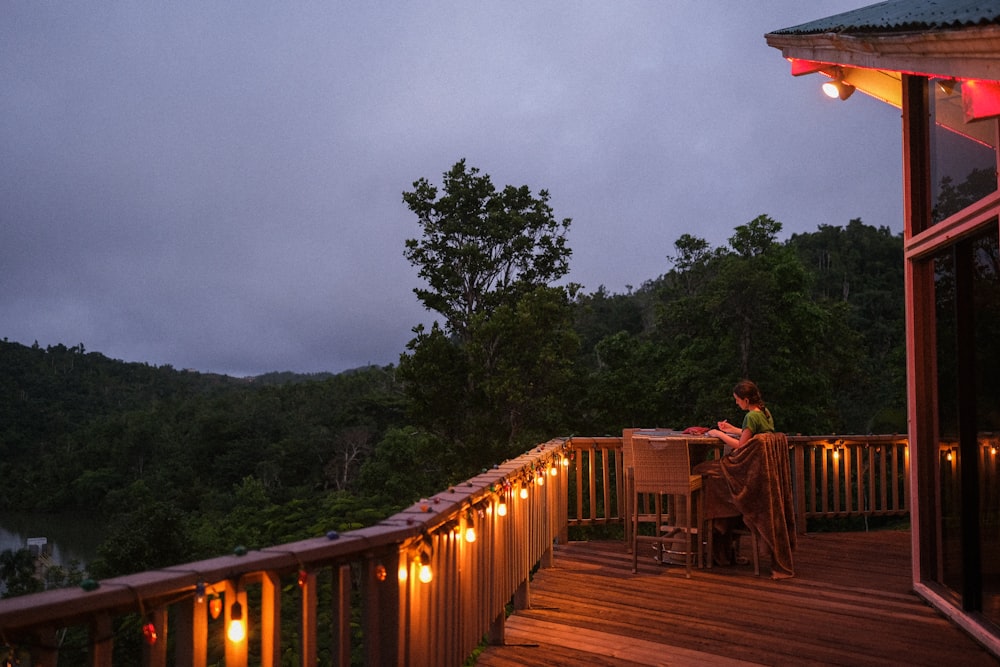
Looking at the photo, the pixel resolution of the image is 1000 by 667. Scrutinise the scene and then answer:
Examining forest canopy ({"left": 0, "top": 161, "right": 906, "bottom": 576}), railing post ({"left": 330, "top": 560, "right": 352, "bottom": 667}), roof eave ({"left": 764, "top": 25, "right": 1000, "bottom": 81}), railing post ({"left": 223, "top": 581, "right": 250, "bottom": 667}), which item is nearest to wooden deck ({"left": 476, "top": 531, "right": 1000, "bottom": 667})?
railing post ({"left": 330, "top": 560, "right": 352, "bottom": 667})

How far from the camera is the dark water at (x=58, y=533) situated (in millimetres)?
37344

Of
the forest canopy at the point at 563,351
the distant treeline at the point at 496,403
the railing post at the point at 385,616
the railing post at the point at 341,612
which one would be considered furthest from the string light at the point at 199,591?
the distant treeline at the point at 496,403

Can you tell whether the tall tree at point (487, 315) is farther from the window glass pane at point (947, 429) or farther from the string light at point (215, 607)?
the string light at point (215, 607)

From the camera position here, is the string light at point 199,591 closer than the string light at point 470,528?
Yes

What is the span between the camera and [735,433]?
19.0 ft

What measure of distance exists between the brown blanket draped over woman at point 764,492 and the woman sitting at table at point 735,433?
2.7 inches

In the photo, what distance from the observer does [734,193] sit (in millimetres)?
65750

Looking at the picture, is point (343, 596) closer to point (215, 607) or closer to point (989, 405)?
point (215, 607)

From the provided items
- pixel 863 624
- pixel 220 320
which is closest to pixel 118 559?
Result: pixel 863 624

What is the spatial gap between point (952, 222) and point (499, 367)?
1260 centimetres

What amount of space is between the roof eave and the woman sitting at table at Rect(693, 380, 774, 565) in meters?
2.30

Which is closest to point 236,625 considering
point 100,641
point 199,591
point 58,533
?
point 199,591

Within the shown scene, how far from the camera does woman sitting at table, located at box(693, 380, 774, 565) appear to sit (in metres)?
5.45

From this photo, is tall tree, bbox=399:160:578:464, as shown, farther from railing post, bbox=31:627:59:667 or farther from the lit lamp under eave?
railing post, bbox=31:627:59:667
